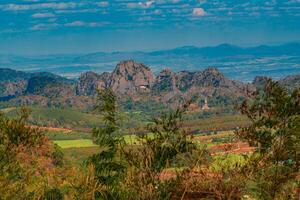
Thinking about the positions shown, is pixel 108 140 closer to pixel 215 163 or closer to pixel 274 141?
pixel 215 163

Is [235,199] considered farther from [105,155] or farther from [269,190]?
[105,155]

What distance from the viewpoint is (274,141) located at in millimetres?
33750

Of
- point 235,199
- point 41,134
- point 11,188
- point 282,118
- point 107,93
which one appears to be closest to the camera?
point 235,199

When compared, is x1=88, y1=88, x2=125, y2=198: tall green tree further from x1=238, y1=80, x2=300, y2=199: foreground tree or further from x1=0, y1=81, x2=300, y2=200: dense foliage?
x1=238, y1=80, x2=300, y2=199: foreground tree

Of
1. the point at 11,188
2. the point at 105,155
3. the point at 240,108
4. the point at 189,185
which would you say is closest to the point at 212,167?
the point at 189,185

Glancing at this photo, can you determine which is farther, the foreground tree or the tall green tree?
the tall green tree

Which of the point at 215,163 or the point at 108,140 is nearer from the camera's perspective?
the point at 215,163

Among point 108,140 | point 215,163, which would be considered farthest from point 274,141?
point 108,140

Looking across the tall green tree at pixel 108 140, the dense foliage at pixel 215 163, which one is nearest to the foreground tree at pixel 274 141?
the dense foliage at pixel 215 163

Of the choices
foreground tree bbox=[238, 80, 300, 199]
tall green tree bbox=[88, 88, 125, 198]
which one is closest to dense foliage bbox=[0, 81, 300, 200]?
foreground tree bbox=[238, 80, 300, 199]

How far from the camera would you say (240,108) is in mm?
35969

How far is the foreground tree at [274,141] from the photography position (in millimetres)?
31750

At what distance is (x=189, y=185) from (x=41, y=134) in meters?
33.0

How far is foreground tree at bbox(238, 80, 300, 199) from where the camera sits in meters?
31.8
